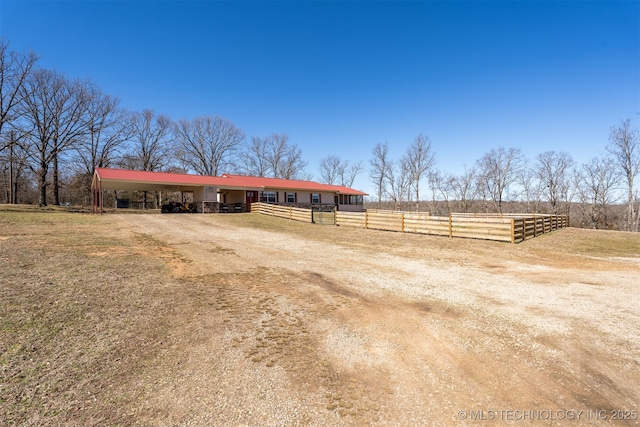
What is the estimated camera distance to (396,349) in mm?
3211

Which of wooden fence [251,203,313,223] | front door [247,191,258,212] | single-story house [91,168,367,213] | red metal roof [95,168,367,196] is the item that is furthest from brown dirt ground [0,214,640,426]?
front door [247,191,258,212]

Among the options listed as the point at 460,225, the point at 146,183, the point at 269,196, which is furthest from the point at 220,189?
the point at 460,225

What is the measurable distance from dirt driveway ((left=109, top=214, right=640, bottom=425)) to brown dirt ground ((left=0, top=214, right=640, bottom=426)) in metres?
0.02

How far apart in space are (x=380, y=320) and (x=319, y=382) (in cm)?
168

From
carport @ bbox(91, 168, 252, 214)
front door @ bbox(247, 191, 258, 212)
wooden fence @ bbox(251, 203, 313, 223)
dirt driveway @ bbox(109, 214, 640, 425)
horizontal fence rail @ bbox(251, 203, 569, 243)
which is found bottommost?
dirt driveway @ bbox(109, 214, 640, 425)

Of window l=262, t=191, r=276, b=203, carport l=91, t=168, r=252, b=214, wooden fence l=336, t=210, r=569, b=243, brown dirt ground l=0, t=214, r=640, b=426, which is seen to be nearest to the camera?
brown dirt ground l=0, t=214, r=640, b=426

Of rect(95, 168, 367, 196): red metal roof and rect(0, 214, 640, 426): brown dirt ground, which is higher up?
rect(95, 168, 367, 196): red metal roof

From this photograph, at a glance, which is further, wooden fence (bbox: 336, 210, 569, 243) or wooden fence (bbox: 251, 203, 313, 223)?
wooden fence (bbox: 251, 203, 313, 223)

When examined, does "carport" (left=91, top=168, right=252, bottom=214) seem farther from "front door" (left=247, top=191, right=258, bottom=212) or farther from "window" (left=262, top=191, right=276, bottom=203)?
"window" (left=262, top=191, right=276, bottom=203)

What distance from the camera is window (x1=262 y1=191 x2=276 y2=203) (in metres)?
29.6

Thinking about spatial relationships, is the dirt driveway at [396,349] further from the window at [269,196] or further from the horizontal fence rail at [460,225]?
the window at [269,196]

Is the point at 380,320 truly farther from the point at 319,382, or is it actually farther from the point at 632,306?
the point at 632,306

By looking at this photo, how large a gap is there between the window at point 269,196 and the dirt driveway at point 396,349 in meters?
23.2

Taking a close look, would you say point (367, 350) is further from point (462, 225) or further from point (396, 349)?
point (462, 225)
